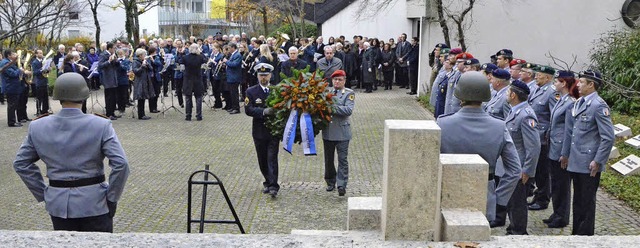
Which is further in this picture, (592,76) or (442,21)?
(442,21)

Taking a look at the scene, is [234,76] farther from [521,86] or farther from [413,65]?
[521,86]

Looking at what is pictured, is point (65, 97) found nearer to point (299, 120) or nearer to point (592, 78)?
point (299, 120)

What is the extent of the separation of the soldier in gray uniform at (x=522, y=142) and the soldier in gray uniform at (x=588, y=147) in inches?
15.3

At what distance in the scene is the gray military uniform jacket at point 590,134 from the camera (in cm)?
631

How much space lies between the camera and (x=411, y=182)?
11.4 ft

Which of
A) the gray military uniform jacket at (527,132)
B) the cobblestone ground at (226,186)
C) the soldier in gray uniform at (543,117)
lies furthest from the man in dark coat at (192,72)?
the gray military uniform jacket at (527,132)

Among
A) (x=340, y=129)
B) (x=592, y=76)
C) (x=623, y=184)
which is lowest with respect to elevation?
(x=623, y=184)

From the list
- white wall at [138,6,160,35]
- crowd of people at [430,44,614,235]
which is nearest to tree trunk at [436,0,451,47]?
crowd of people at [430,44,614,235]

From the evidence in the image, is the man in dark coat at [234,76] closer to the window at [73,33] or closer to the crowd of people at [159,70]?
the crowd of people at [159,70]

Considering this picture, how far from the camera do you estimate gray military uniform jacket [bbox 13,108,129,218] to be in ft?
15.7

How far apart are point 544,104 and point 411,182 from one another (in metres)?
5.07

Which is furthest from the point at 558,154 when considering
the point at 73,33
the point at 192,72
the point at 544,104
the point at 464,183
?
the point at 73,33

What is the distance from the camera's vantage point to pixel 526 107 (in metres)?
6.62

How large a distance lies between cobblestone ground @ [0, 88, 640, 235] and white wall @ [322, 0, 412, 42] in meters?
8.92
